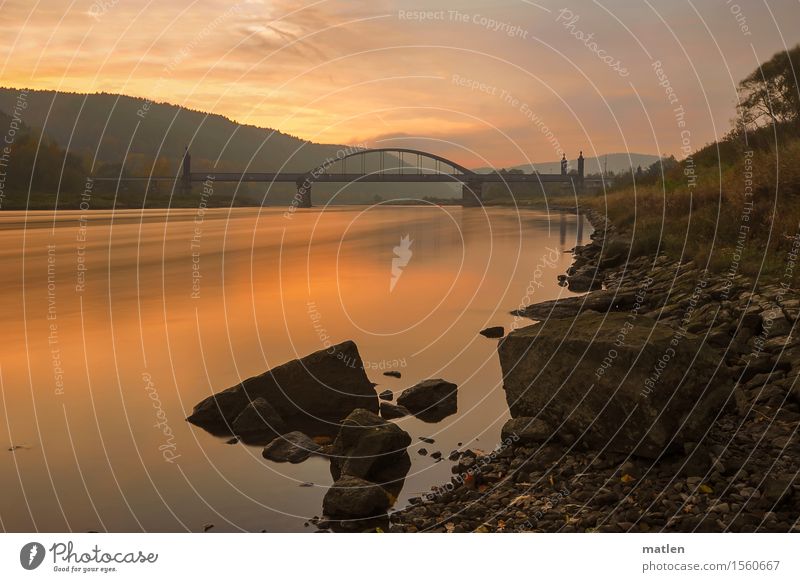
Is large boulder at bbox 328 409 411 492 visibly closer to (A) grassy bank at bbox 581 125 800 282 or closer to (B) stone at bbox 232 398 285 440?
(B) stone at bbox 232 398 285 440

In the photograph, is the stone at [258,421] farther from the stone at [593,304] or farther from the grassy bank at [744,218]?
the stone at [593,304]

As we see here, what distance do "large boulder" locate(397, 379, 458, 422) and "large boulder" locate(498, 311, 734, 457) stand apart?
307 centimetres

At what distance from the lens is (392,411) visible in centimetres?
1495

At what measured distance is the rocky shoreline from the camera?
9.20 m

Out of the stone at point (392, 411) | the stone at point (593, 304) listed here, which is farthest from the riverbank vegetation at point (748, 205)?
the stone at point (392, 411)

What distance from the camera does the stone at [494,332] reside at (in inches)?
917

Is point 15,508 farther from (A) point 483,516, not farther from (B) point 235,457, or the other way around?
(A) point 483,516

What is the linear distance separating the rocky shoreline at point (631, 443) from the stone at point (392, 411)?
2.49 meters

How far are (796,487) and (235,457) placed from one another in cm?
918

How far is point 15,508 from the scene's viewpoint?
36.5ft

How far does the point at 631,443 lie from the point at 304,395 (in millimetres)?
7088

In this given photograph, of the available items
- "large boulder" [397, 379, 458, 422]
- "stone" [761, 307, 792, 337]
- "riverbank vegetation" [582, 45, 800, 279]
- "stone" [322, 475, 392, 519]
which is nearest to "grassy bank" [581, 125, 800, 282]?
"riverbank vegetation" [582, 45, 800, 279]

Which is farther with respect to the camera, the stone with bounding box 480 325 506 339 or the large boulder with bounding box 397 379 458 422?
the stone with bounding box 480 325 506 339

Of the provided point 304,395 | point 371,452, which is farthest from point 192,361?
point 371,452
